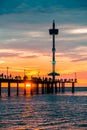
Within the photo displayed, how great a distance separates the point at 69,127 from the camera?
45875mm

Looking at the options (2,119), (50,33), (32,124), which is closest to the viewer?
(32,124)

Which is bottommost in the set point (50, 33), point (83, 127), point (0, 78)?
point (83, 127)

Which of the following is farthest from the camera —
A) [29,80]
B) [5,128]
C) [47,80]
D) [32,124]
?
[47,80]

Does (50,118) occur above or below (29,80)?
below

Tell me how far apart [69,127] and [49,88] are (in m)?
107

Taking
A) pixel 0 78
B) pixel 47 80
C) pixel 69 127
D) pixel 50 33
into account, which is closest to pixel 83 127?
pixel 69 127

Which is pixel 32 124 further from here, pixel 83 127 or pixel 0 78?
pixel 0 78

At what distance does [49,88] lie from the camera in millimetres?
153250

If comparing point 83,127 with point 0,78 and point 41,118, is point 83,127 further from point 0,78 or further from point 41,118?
point 0,78

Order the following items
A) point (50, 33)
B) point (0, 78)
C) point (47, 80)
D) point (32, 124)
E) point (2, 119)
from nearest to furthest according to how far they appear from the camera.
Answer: point (32, 124), point (2, 119), point (0, 78), point (47, 80), point (50, 33)

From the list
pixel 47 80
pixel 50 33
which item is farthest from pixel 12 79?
pixel 50 33

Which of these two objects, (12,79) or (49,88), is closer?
(12,79)

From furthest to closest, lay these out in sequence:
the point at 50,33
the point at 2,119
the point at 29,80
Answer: the point at 50,33
the point at 29,80
the point at 2,119

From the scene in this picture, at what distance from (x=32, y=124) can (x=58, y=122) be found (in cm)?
336
